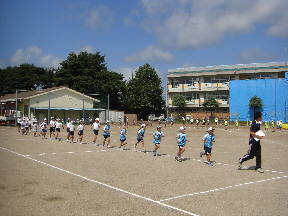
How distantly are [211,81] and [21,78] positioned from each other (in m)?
37.5

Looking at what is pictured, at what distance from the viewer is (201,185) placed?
33.6ft

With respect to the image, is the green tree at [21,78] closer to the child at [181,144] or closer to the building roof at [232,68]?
the building roof at [232,68]

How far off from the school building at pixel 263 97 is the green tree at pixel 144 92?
1381cm

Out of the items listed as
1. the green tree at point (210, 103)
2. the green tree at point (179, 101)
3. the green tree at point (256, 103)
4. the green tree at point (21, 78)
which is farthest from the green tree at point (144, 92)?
the green tree at point (21, 78)

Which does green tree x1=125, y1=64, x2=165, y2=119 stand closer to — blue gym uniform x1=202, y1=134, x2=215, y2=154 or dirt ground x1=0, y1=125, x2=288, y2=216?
dirt ground x1=0, y1=125, x2=288, y2=216

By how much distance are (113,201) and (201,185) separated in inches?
117

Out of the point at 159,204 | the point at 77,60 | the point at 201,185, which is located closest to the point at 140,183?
the point at 201,185

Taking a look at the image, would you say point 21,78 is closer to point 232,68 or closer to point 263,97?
point 232,68

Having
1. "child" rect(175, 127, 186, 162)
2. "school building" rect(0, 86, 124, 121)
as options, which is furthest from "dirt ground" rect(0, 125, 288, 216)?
"school building" rect(0, 86, 124, 121)

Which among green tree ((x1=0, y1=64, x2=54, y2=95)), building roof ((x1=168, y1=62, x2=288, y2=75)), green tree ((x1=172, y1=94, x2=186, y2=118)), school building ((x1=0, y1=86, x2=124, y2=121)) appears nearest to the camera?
school building ((x1=0, y1=86, x2=124, y2=121))

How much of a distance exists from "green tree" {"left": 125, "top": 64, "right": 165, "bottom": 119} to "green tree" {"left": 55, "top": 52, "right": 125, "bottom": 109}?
3156 mm

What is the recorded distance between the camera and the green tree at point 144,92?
66250 millimetres

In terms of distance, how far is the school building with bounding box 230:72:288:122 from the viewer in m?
57.0

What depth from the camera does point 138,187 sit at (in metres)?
9.89
